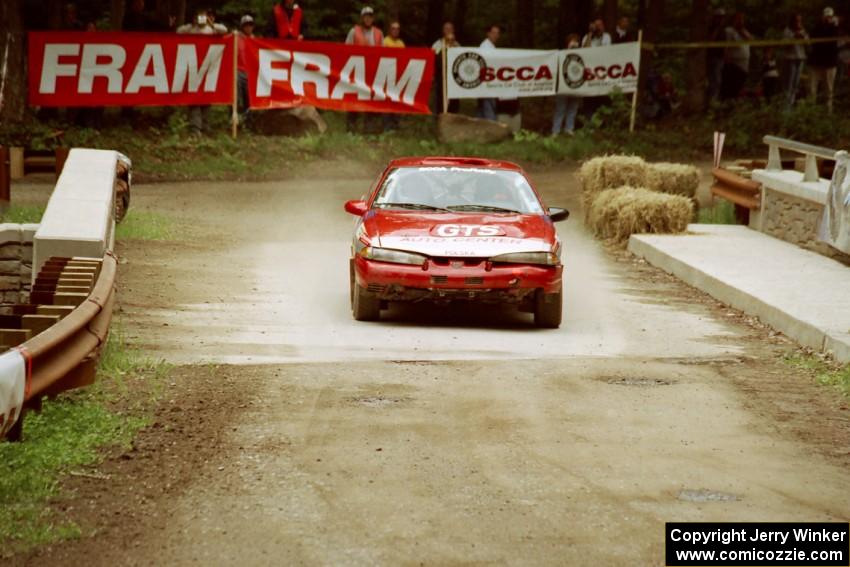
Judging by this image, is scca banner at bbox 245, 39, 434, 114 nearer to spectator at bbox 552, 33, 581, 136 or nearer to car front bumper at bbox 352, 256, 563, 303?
spectator at bbox 552, 33, 581, 136

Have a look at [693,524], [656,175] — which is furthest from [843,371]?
[656,175]

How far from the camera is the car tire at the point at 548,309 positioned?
12.8 meters

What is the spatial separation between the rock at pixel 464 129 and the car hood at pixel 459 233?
1510cm

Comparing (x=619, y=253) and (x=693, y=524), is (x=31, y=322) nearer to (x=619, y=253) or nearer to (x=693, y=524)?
(x=693, y=524)

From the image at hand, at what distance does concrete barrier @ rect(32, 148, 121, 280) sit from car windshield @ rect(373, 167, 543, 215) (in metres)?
2.65

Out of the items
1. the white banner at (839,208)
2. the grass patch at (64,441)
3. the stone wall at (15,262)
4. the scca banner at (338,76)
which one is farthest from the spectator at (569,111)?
the grass patch at (64,441)

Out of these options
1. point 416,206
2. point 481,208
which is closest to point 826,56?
point 481,208

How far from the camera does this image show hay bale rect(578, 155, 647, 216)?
68.4 feet

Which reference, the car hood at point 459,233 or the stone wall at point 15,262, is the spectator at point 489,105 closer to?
the car hood at point 459,233

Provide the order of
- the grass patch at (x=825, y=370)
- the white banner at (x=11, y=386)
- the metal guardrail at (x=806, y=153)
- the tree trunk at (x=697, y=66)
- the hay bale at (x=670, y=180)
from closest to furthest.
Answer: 1. the white banner at (x=11, y=386)
2. the grass patch at (x=825, y=370)
3. the metal guardrail at (x=806, y=153)
4. the hay bale at (x=670, y=180)
5. the tree trunk at (x=697, y=66)

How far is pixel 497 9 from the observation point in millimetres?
48406

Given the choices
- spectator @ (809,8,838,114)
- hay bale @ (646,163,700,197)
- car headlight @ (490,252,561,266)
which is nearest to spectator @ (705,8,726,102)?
Answer: spectator @ (809,8,838,114)

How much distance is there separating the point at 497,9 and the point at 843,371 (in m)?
38.8

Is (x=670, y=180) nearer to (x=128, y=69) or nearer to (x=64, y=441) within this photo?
(x=128, y=69)
